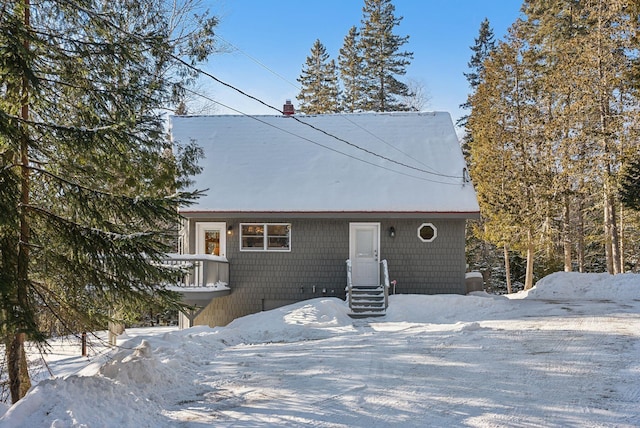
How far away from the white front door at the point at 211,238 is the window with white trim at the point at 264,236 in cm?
55

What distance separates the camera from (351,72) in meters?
31.9

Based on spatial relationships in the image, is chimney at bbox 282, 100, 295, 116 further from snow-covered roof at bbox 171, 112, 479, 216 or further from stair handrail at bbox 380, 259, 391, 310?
stair handrail at bbox 380, 259, 391, 310

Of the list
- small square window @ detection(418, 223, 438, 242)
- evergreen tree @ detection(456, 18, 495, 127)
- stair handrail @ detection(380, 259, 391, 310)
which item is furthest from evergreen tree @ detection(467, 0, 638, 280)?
stair handrail @ detection(380, 259, 391, 310)

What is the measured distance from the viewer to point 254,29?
45.5 feet

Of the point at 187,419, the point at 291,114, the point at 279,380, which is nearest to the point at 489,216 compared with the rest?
the point at 291,114

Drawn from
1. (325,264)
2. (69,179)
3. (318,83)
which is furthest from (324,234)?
(318,83)

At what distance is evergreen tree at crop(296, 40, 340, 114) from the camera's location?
108 ft

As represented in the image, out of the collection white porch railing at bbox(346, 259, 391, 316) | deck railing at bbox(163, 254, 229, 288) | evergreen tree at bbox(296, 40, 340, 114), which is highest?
evergreen tree at bbox(296, 40, 340, 114)

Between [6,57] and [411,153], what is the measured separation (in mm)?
12591

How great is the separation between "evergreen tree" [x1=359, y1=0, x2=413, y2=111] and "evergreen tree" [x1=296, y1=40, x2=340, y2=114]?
2554mm

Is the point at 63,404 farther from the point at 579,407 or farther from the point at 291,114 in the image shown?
the point at 291,114

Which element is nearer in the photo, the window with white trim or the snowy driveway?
the snowy driveway

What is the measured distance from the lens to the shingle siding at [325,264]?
1369cm

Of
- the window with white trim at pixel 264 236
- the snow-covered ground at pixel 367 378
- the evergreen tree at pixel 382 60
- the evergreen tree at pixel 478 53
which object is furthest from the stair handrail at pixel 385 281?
the evergreen tree at pixel 382 60
